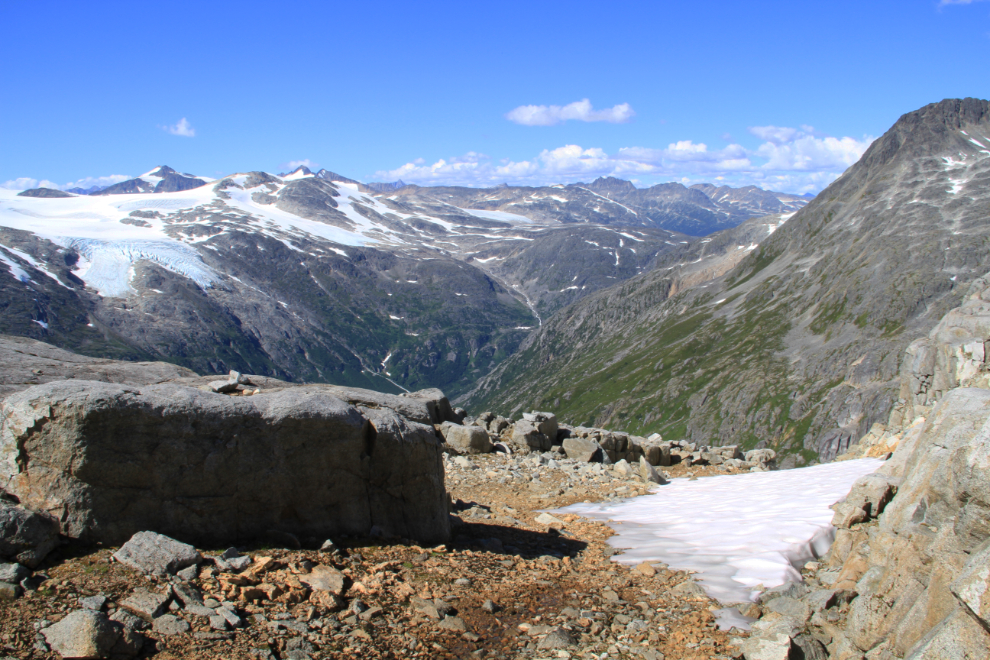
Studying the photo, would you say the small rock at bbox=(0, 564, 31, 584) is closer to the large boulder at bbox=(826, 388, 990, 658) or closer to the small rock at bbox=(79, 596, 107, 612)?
the small rock at bbox=(79, 596, 107, 612)

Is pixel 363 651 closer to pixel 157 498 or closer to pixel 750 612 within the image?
pixel 157 498

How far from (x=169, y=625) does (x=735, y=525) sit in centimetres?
1532

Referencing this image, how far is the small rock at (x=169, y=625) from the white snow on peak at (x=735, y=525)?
9.73 meters

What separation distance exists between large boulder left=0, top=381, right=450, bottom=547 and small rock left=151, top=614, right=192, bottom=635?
2.85 meters

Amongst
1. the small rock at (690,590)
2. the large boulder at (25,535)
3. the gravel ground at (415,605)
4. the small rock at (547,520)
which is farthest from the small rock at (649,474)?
the large boulder at (25,535)

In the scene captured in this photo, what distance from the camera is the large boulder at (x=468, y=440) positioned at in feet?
96.7

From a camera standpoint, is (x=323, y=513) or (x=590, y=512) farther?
(x=590, y=512)

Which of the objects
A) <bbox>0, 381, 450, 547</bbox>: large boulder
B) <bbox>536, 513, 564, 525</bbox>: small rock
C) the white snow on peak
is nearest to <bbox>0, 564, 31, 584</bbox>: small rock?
<bbox>0, 381, 450, 547</bbox>: large boulder

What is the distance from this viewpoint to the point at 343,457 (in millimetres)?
14398

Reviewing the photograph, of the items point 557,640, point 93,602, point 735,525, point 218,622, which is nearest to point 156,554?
point 93,602

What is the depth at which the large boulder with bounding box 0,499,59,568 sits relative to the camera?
9945 millimetres

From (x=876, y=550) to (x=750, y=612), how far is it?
2591 millimetres

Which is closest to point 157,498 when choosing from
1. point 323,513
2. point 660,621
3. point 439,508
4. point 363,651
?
point 323,513

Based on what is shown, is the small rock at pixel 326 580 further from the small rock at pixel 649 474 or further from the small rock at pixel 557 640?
the small rock at pixel 649 474
